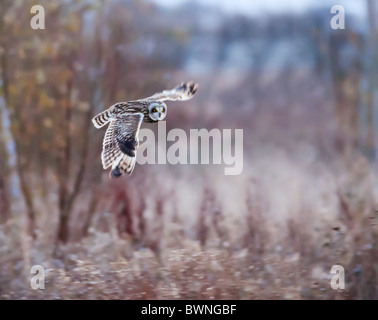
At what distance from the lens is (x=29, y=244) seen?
5.46 metres

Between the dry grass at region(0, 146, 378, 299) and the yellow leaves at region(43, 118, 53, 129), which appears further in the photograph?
the yellow leaves at region(43, 118, 53, 129)

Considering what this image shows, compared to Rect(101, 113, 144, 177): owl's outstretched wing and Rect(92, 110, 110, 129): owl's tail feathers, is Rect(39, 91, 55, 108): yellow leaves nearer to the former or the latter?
Rect(92, 110, 110, 129): owl's tail feathers

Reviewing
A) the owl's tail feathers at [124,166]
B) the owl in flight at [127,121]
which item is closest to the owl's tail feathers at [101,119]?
the owl in flight at [127,121]

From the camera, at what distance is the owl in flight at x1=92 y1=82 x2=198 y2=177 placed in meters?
5.18

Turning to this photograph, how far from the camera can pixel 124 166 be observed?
5324 mm

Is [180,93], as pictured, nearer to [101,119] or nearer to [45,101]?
[101,119]

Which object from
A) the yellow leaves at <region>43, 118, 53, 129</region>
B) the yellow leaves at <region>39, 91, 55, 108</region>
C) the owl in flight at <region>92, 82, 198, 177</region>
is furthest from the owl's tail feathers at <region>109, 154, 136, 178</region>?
the yellow leaves at <region>39, 91, 55, 108</region>

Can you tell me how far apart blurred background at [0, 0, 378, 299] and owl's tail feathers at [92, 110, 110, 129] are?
8 centimetres

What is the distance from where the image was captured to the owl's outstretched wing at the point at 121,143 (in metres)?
5.16

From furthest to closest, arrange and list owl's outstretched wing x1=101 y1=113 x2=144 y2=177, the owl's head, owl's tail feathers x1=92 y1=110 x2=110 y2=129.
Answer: owl's tail feathers x1=92 y1=110 x2=110 y2=129
the owl's head
owl's outstretched wing x1=101 y1=113 x2=144 y2=177

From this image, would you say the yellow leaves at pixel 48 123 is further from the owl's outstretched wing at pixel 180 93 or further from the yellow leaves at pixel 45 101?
the owl's outstretched wing at pixel 180 93

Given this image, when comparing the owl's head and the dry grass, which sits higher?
the owl's head
